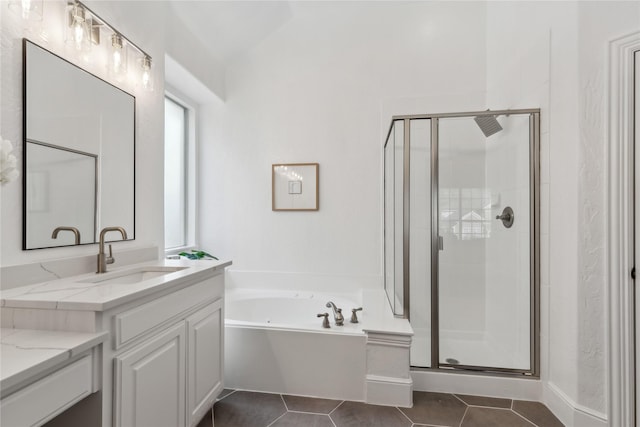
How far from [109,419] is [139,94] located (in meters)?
1.73

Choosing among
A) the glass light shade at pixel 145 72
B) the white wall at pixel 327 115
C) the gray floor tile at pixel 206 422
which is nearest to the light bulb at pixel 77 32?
the glass light shade at pixel 145 72

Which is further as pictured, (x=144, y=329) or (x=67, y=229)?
(x=67, y=229)

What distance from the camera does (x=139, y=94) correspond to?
1.95m

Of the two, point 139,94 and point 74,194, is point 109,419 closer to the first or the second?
point 74,194

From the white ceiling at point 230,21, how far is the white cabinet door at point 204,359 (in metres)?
2.16

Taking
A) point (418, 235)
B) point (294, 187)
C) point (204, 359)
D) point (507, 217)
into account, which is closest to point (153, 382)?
point (204, 359)

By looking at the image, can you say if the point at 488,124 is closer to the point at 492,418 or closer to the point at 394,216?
the point at 394,216

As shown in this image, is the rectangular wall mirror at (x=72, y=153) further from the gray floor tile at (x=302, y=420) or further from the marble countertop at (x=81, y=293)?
the gray floor tile at (x=302, y=420)

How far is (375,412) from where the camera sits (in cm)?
180

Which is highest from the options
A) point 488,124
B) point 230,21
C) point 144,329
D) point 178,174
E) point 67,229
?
point 230,21

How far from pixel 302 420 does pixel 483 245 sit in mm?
1661

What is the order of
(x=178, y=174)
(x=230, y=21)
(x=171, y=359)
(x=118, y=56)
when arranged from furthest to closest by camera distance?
(x=178, y=174), (x=230, y=21), (x=118, y=56), (x=171, y=359)

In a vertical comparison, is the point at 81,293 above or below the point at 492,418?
above

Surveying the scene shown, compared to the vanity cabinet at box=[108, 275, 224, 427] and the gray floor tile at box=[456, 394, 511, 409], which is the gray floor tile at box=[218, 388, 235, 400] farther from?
the gray floor tile at box=[456, 394, 511, 409]
